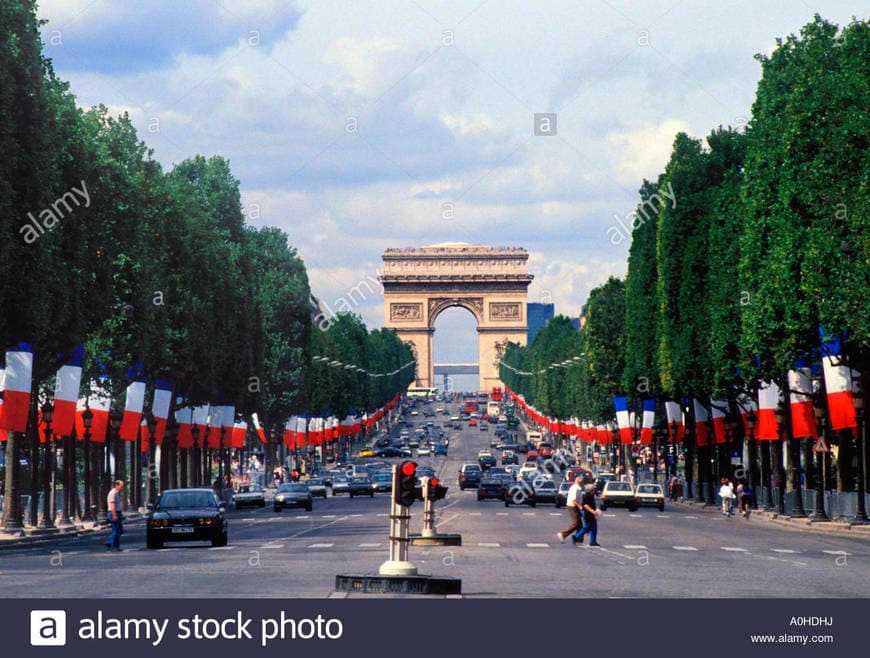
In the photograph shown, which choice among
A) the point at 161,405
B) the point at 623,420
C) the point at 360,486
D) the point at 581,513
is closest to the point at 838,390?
the point at 581,513

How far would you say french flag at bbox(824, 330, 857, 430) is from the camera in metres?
58.1

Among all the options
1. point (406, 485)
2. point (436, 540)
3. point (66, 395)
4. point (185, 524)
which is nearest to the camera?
point (406, 485)

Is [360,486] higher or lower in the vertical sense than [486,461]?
lower

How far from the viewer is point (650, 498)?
85500mm

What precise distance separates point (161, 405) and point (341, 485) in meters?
34.9

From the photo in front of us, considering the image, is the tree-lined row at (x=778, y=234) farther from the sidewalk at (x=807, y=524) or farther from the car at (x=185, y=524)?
the car at (x=185, y=524)

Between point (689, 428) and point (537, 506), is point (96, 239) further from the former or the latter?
point (689, 428)

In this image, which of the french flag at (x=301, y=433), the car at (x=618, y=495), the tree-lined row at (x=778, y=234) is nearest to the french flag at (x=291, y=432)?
the french flag at (x=301, y=433)

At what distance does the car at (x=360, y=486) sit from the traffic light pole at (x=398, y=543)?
75.3 m

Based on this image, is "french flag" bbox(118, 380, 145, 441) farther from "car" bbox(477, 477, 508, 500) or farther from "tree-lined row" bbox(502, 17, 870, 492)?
"car" bbox(477, 477, 508, 500)

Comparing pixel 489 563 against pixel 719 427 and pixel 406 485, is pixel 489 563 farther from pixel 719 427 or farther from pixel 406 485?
pixel 719 427

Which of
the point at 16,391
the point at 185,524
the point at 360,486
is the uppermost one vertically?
the point at 16,391
